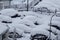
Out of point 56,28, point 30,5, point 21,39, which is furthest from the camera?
point 30,5

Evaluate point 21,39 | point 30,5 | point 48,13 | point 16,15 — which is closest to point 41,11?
point 48,13

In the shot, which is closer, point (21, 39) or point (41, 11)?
point (21, 39)

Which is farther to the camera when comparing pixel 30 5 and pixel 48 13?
pixel 30 5

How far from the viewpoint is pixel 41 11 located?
2061 cm

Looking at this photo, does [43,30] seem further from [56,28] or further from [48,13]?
[48,13]

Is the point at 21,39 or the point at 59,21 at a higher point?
the point at 59,21

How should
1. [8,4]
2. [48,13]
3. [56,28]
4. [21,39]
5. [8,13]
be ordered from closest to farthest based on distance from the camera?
[21,39]
[56,28]
[8,13]
[48,13]
[8,4]

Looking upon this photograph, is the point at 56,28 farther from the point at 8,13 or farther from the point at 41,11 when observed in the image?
the point at 41,11

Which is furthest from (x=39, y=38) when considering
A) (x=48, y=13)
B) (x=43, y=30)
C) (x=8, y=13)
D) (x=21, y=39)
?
(x=48, y=13)

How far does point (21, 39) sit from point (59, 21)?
270 cm

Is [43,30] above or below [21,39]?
above

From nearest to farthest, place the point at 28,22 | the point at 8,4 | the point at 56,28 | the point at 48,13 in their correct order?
the point at 56,28
the point at 28,22
the point at 48,13
the point at 8,4

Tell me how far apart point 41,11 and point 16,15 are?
327cm

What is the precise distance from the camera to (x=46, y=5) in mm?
21422
